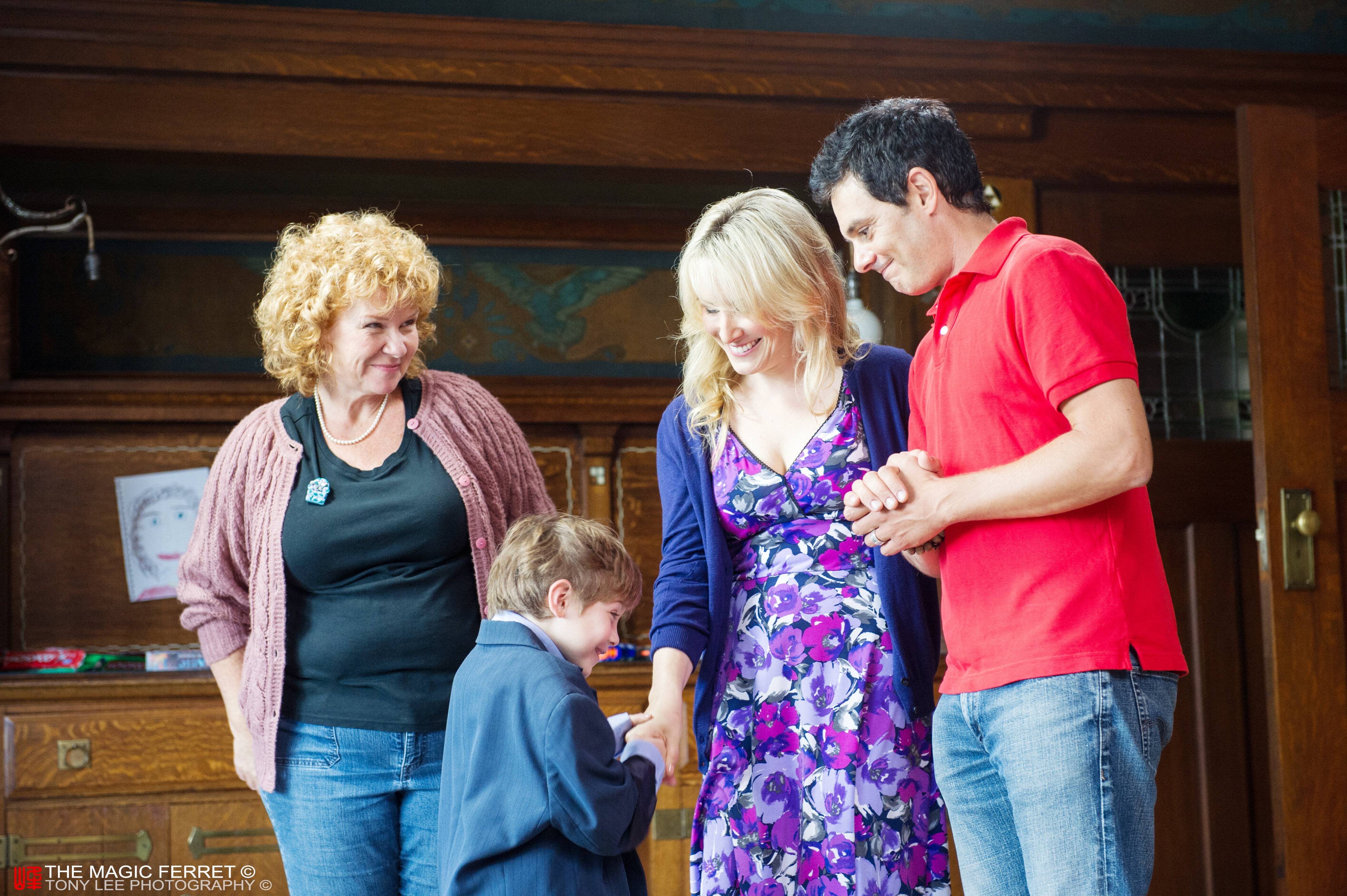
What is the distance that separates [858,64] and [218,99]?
172cm

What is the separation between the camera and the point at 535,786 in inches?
56.7

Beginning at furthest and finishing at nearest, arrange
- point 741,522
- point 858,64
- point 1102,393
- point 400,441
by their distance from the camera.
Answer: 1. point 858,64
2. point 400,441
3. point 741,522
4. point 1102,393

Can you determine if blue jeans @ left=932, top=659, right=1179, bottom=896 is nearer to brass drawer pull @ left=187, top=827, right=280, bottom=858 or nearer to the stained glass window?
brass drawer pull @ left=187, top=827, right=280, bottom=858

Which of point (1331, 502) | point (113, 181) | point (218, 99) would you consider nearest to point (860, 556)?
point (1331, 502)

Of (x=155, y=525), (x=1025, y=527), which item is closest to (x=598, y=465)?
(x=155, y=525)

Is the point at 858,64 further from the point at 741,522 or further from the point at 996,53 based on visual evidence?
the point at 741,522

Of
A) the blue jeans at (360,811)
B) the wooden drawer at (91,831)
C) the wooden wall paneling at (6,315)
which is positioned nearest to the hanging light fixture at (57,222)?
the wooden wall paneling at (6,315)

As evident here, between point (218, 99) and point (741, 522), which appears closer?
point (741, 522)

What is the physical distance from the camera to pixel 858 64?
10.6 ft

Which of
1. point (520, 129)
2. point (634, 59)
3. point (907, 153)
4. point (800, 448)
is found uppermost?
point (634, 59)

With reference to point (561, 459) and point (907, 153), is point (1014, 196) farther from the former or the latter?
point (907, 153)

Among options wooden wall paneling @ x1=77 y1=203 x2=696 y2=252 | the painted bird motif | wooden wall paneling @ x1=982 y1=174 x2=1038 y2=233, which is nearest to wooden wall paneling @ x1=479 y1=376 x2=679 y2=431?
the painted bird motif

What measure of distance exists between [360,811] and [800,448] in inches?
33.7

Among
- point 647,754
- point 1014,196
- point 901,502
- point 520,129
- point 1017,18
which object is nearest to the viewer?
point 901,502
